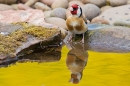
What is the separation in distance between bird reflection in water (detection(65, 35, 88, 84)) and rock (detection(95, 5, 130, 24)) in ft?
6.88

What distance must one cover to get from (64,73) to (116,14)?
15.2 ft

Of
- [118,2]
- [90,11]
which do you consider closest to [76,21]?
[90,11]

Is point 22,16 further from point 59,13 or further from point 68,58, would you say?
point 68,58

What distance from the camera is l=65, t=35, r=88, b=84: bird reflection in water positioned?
200 inches

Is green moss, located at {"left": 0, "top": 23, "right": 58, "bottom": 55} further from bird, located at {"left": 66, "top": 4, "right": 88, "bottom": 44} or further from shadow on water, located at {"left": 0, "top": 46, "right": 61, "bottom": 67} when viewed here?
bird, located at {"left": 66, "top": 4, "right": 88, "bottom": 44}

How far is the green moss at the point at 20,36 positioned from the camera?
5996mm

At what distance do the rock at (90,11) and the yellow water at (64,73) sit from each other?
351cm

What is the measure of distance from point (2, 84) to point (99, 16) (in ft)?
17.1

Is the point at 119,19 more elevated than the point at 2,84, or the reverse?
the point at 2,84

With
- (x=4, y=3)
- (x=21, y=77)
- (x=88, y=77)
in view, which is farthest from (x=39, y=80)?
(x=4, y=3)

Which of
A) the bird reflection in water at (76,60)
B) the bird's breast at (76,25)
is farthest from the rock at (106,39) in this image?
the bird's breast at (76,25)

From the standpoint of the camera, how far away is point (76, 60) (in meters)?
6.01

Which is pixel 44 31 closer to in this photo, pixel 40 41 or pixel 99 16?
pixel 40 41

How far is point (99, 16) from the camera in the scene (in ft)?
30.8
